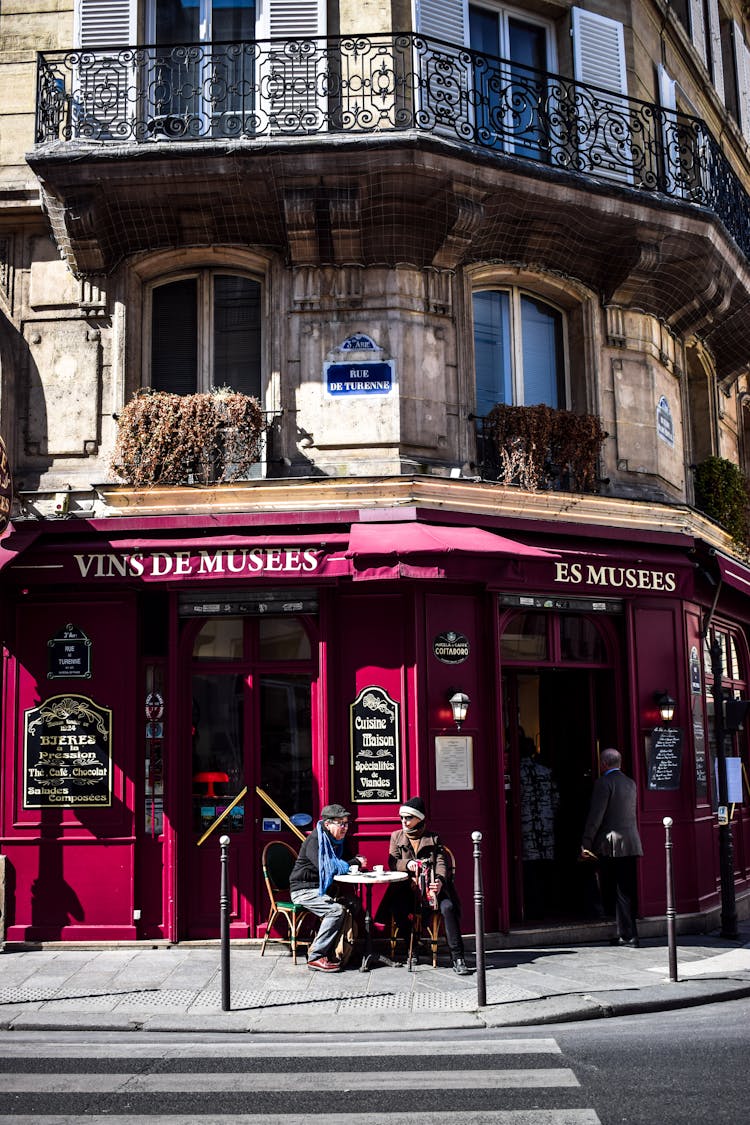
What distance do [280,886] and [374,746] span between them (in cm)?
157

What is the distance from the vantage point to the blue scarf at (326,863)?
10445mm

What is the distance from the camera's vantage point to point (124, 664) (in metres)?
11.7

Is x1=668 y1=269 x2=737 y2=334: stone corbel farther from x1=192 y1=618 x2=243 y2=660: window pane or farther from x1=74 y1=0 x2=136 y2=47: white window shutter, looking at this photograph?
x1=74 y1=0 x2=136 y2=47: white window shutter

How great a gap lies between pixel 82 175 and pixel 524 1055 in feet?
29.0

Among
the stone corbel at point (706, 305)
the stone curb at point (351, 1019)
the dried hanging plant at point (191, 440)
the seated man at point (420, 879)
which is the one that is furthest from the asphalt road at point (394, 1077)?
the stone corbel at point (706, 305)

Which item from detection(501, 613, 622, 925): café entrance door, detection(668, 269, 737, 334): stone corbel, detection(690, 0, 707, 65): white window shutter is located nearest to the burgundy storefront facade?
detection(501, 613, 622, 925): café entrance door

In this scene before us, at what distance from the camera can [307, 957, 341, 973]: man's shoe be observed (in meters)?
10.3

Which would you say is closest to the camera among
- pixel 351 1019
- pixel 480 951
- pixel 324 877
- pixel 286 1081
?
pixel 286 1081

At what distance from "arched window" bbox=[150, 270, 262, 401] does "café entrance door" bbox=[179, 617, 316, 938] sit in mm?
2607

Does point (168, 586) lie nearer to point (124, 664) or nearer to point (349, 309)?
point (124, 664)

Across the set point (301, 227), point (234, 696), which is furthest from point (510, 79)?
point (234, 696)

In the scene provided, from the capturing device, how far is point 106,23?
12.5 meters

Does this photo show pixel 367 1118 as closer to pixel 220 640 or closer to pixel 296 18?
pixel 220 640

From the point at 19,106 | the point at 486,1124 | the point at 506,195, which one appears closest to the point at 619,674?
the point at 506,195
